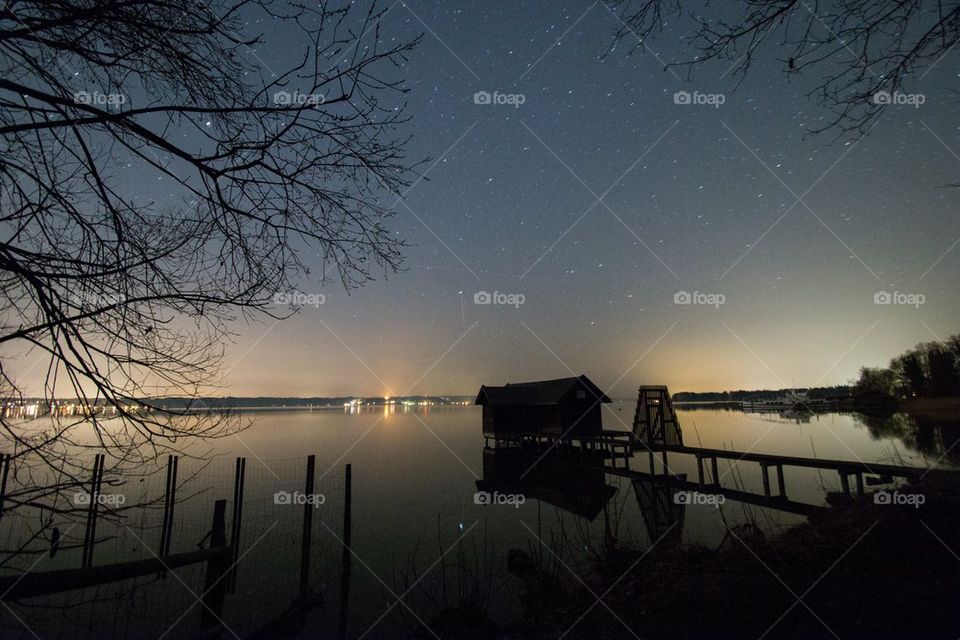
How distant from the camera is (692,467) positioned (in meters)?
29.9

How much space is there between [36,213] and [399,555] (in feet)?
45.7

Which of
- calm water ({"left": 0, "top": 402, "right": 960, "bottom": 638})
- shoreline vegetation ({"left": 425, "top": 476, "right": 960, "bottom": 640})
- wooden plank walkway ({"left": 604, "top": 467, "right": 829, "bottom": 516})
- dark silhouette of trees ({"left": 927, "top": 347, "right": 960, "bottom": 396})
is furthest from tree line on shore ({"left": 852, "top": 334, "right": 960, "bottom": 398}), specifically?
shoreline vegetation ({"left": 425, "top": 476, "right": 960, "bottom": 640})

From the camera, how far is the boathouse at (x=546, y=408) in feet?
100

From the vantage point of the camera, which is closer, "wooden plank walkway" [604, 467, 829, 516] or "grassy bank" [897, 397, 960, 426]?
"wooden plank walkway" [604, 467, 829, 516]

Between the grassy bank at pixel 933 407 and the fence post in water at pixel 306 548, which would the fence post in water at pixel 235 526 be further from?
the grassy bank at pixel 933 407

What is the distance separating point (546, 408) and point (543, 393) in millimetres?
1297

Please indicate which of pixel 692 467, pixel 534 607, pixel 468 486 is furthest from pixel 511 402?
pixel 534 607

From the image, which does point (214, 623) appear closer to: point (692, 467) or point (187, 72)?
point (187, 72)

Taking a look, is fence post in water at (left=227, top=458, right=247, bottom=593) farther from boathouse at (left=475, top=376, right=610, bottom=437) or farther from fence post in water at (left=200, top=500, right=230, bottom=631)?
boathouse at (left=475, top=376, right=610, bottom=437)

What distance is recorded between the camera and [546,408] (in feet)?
108

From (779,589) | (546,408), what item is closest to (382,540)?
(779,589)

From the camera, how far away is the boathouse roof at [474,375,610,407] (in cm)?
3084

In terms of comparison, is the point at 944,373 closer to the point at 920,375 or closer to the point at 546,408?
the point at 920,375

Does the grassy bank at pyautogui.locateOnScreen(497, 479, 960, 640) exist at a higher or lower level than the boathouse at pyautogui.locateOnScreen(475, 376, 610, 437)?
lower
